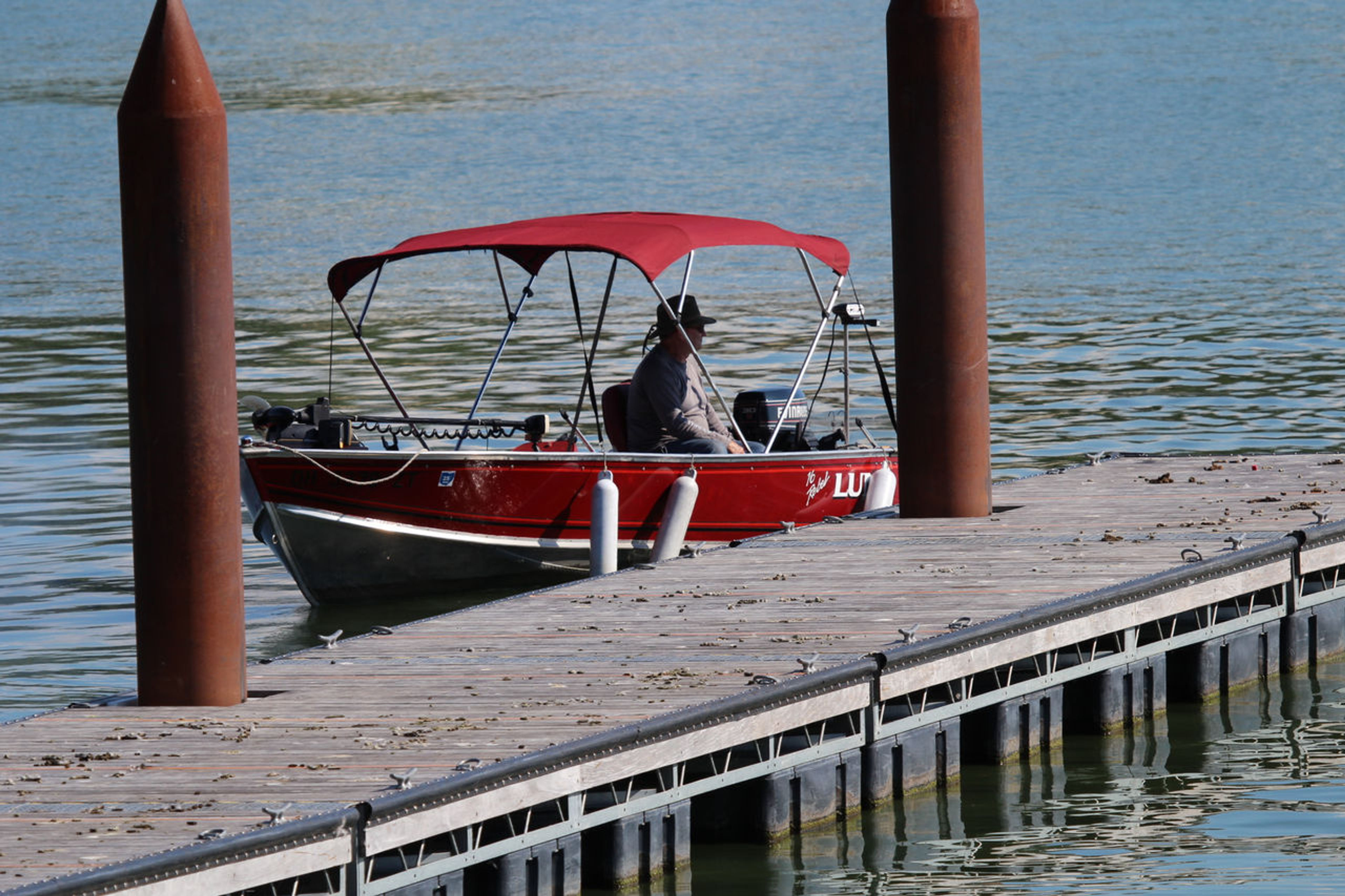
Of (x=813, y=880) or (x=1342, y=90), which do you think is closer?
(x=813, y=880)

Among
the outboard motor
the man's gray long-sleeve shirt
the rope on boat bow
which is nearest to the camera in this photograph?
the rope on boat bow

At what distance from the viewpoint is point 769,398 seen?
589 inches

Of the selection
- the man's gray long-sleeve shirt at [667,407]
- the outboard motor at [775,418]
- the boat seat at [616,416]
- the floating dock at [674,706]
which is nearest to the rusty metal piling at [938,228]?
the floating dock at [674,706]

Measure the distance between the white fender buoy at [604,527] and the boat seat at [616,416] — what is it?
753 millimetres

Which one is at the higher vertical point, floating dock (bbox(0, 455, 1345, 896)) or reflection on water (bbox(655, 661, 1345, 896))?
floating dock (bbox(0, 455, 1345, 896))

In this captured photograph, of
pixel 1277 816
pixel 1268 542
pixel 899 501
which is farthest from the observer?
pixel 899 501

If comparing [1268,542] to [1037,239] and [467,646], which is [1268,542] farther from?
[1037,239]

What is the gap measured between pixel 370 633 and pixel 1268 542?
418 centimetres

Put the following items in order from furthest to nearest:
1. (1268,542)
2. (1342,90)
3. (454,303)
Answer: (1342,90) < (454,303) < (1268,542)

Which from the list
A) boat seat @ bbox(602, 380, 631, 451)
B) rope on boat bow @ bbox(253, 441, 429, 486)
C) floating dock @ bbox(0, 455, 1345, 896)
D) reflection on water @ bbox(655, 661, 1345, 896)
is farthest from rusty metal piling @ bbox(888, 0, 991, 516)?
rope on boat bow @ bbox(253, 441, 429, 486)

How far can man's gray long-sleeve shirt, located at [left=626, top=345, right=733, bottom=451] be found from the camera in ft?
45.6

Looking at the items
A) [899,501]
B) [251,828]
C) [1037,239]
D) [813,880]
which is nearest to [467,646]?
[813,880]

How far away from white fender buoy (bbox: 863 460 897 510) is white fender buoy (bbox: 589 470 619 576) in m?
1.67

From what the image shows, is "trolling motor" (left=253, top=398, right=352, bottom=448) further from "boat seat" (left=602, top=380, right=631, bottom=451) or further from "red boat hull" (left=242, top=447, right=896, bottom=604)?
"boat seat" (left=602, top=380, right=631, bottom=451)
